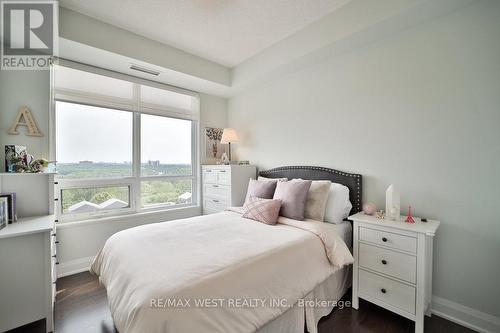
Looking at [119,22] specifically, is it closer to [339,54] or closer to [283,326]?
[339,54]

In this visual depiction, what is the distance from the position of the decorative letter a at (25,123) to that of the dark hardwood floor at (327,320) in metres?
1.62

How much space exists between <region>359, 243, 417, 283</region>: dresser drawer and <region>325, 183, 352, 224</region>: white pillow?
37 centimetres

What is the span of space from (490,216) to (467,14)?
161 cm

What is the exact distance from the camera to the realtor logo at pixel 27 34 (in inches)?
73.4

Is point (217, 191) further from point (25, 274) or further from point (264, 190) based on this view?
point (25, 274)

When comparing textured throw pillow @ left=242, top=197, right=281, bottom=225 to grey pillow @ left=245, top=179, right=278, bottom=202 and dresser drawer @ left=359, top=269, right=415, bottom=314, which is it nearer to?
grey pillow @ left=245, top=179, right=278, bottom=202

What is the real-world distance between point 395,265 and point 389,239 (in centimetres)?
Answer: 20

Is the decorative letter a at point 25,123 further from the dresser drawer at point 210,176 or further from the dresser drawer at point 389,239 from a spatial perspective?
the dresser drawer at point 389,239

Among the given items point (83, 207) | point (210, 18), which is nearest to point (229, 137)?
point (210, 18)

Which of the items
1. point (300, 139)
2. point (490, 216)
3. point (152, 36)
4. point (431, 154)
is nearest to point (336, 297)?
point (490, 216)

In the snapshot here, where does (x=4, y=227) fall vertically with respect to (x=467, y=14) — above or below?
below

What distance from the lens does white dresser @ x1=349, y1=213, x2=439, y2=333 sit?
1.61 metres

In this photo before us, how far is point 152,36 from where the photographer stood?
2.60 m

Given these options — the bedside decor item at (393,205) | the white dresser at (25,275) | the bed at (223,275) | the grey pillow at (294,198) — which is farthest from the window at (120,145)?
the bedside decor item at (393,205)
